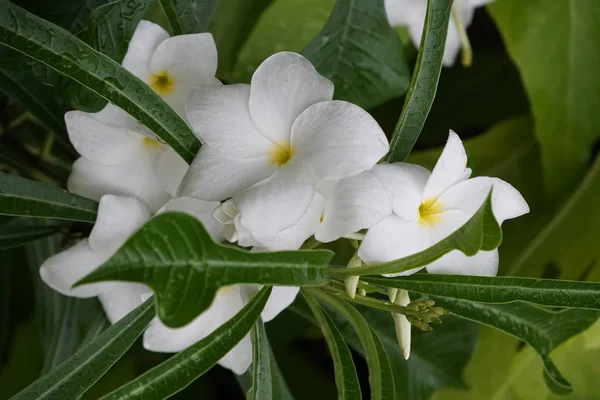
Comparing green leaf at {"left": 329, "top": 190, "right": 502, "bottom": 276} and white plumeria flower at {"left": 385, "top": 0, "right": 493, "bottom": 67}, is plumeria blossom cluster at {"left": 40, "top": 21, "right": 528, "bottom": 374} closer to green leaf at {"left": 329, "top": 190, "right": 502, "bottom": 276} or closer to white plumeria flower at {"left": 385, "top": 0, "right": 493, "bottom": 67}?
green leaf at {"left": 329, "top": 190, "right": 502, "bottom": 276}

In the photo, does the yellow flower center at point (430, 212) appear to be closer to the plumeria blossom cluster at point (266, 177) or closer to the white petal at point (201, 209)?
the plumeria blossom cluster at point (266, 177)

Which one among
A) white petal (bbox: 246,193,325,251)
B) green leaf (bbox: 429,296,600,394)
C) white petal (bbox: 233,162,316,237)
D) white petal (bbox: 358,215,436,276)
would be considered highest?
white petal (bbox: 233,162,316,237)

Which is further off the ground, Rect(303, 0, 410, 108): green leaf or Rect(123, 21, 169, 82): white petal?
Rect(123, 21, 169, 82): white petal

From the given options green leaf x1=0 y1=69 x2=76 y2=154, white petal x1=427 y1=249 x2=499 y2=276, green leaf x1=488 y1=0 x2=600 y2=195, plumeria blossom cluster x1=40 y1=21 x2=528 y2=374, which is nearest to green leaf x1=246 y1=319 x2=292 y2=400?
plumeria blossom cluster x1=40 y1=21 x2=528 y2=374

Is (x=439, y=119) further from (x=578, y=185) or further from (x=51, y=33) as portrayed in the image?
(x=51, y=33)

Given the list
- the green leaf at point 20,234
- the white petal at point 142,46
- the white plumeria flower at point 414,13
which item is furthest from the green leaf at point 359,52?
the green leaf at point 20,234

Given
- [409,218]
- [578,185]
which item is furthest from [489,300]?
[578,185]
